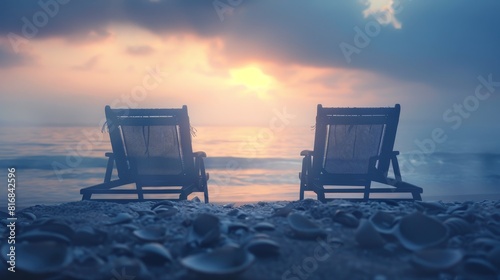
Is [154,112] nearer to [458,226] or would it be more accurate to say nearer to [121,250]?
[121,250]

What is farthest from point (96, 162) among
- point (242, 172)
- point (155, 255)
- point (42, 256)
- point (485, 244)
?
point (485, 244)

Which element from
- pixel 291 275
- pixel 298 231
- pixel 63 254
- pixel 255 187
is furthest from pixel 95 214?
pixel 255 187

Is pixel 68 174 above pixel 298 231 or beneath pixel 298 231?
beneath

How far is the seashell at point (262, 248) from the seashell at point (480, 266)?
3.64ft

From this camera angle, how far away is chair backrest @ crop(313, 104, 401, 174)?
18.6ft

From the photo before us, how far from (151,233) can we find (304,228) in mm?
1112

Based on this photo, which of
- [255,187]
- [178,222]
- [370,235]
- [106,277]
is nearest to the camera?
[106,277]

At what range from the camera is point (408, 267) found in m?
2.27

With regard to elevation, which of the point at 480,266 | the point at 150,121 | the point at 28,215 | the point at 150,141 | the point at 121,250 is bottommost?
the point at 28,215

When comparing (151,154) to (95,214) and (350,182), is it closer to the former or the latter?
(95,214)

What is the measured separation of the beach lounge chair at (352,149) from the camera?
568cm

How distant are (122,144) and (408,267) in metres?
4.53

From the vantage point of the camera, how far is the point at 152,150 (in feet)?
19.0
